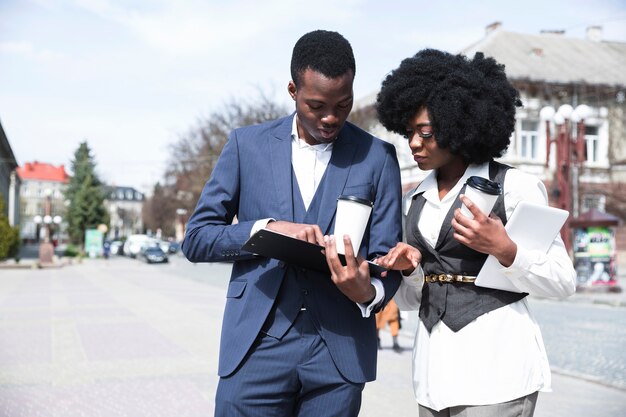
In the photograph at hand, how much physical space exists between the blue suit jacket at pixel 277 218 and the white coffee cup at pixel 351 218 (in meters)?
0.22

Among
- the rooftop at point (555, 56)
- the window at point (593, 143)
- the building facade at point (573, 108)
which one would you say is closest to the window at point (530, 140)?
the building facade at point (573, 108)

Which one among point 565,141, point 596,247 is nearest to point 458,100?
point 596,247

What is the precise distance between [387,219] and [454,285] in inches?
13.3

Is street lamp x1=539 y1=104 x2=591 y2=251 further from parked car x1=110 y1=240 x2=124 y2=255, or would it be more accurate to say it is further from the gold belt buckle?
parked car x1=110 y1=240 x2=124 y2=255

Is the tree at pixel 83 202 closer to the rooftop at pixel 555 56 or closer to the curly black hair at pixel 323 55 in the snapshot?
the rooftop at pixel 555 56

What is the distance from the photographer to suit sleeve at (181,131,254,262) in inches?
98.0

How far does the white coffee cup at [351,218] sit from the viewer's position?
229 cm

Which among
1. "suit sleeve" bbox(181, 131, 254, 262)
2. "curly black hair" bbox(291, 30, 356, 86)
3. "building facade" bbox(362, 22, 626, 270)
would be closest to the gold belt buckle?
"suit sleeve" bbox(181, 131, 254, 262)

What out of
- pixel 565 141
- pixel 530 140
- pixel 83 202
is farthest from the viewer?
pixel 83 202

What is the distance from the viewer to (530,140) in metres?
38.5

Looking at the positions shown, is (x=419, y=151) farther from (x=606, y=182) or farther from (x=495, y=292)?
(x=606, y=182)

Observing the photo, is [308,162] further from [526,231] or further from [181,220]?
[181,220]

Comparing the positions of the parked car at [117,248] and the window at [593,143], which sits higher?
the window at [593,143]

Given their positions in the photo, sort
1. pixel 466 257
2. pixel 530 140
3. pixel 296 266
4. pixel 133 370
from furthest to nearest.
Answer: pixel 530 140 < pixel 133 370 < pixel 466 257 < pixel 296 266
